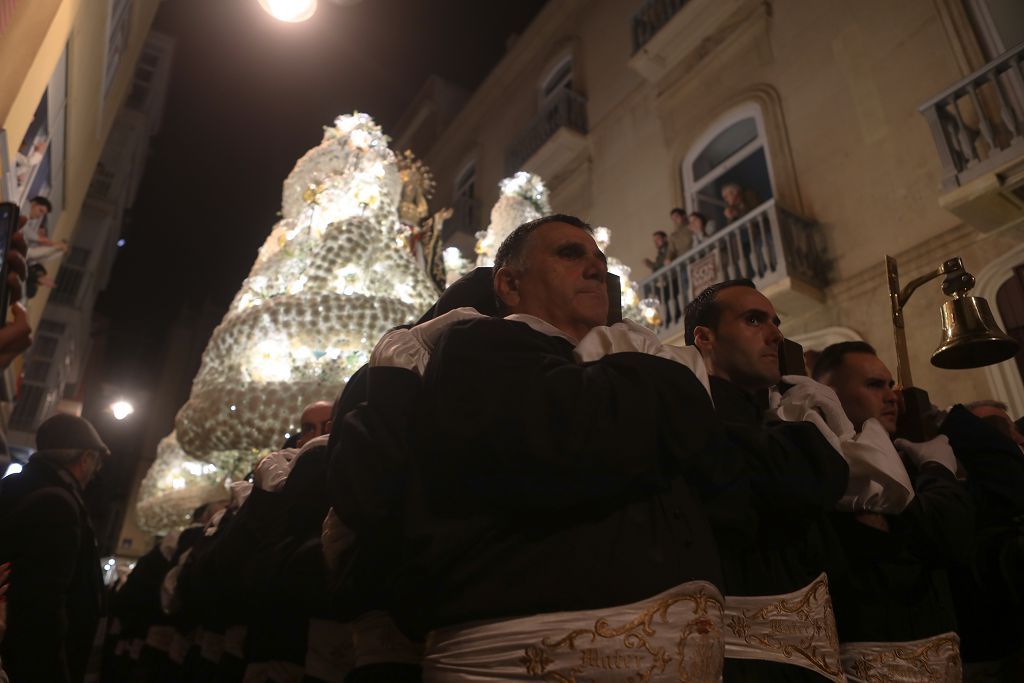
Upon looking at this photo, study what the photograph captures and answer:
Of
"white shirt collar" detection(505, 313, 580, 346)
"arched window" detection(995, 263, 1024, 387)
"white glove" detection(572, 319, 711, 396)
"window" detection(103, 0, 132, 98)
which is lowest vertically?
"white glove" detection(572, 319, 711, 396)

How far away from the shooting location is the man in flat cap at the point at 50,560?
2348 mm

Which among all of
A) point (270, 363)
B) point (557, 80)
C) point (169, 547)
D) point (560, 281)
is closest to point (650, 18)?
point (557, 80)

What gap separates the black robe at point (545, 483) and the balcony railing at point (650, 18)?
974cm

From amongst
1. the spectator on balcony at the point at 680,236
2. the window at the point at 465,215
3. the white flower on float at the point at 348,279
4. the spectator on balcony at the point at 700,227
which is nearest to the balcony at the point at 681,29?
the spectator on balcony at the point at 680,236

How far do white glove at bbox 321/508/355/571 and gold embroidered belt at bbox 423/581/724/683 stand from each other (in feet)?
1.47

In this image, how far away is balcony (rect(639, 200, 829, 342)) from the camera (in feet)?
22.1

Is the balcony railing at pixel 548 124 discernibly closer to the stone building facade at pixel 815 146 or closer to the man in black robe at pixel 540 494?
the stone building facade at pixel 815 146

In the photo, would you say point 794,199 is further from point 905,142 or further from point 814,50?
point 814,50

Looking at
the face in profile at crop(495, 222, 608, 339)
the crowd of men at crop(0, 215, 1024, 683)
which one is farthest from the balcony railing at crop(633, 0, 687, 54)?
the face in profile at crop(495, 222, 608, 339)

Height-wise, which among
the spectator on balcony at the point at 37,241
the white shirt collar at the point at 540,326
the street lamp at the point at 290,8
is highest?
the street lamp at the point at 290,8

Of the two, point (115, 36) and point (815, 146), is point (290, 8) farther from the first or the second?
point (815, 146)

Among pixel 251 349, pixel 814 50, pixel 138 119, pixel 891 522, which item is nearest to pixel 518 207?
pixel 251 349

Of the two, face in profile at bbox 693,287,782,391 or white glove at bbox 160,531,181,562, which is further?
white glove at bbox 160,531,181,562

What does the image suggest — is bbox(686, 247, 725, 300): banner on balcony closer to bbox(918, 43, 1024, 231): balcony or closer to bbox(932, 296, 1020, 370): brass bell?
bbox(918, 43, 1024, 231): balcony
